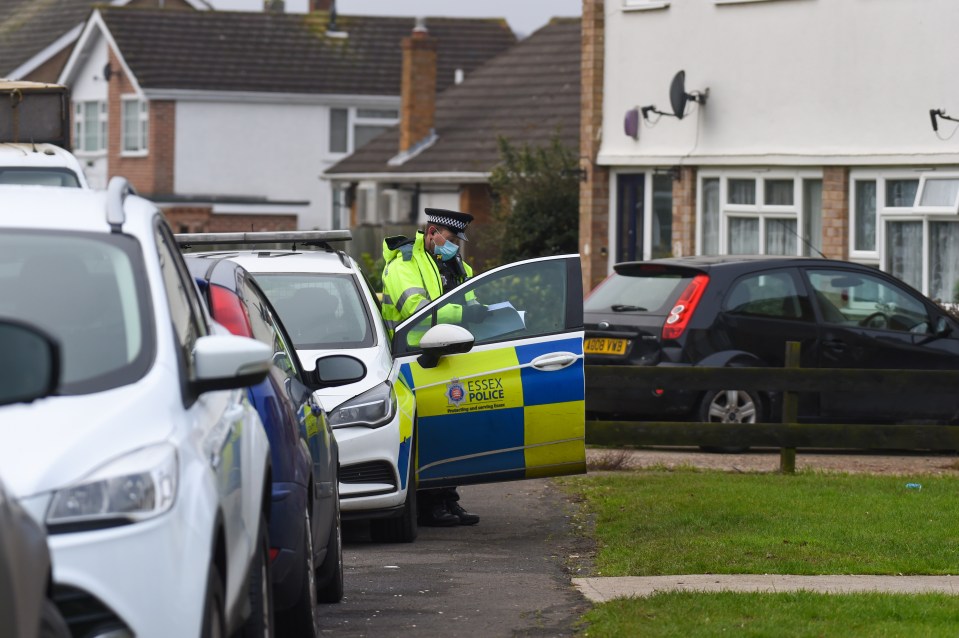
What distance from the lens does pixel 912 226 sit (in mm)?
20547

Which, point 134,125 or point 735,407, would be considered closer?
point 735,407

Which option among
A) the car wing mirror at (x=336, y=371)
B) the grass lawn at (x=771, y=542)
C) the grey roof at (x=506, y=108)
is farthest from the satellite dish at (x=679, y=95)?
the car wing mirror at (x=336, y=371)

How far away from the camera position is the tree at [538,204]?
27.9 metres

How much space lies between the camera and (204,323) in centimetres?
582

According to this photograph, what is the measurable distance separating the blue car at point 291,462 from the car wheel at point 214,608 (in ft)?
4.35

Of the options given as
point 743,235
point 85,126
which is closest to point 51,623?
point 743,235

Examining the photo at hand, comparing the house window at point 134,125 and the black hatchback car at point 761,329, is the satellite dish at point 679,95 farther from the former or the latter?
the house window at point 134,125

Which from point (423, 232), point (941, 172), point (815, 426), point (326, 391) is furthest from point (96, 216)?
point (941, 172)

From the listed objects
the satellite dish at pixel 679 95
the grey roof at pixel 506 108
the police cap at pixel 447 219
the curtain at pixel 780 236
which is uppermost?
the grey roof at pixel 506 108

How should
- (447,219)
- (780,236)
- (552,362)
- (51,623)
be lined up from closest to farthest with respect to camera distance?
(51,623) < (552,362) < (447,219) < (780,236)

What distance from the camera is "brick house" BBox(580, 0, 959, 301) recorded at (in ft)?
66.1

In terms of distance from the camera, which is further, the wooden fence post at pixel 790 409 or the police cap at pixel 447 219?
the wooden fence post at pixel 790 409

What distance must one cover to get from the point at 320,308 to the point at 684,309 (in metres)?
4.92

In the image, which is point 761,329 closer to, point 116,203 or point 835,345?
point 835,345
